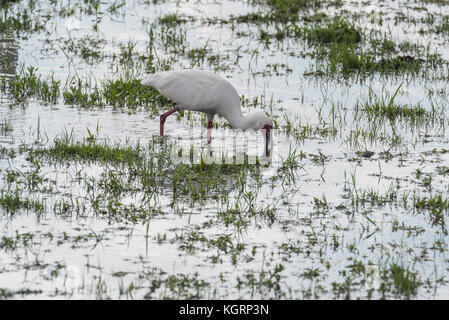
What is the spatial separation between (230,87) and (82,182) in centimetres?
226

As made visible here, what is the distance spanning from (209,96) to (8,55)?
3934 mm

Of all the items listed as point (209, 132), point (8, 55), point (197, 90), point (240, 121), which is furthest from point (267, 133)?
point (8, 55)

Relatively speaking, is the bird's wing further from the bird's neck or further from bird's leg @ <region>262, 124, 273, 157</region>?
bird's leg @ <region>262, 124, 273, 157</region>

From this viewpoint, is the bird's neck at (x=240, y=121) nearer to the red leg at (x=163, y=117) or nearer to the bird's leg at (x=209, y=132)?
the bird's leg at (x=209, y=132)

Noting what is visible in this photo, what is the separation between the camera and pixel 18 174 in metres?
7.03

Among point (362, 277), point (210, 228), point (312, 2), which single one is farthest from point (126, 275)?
point (312, 2)

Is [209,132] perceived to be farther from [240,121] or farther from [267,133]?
[267,133]

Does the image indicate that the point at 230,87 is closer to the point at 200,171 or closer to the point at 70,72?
the point at 200,171

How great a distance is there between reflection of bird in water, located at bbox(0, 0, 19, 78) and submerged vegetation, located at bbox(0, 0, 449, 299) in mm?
39

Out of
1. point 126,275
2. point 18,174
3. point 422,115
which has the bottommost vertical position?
point 126,275

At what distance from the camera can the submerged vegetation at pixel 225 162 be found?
545cm

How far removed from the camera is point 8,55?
1130 centimetres

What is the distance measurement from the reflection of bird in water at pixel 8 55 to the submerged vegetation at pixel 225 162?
1.5 inches

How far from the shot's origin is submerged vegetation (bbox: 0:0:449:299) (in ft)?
17.9
